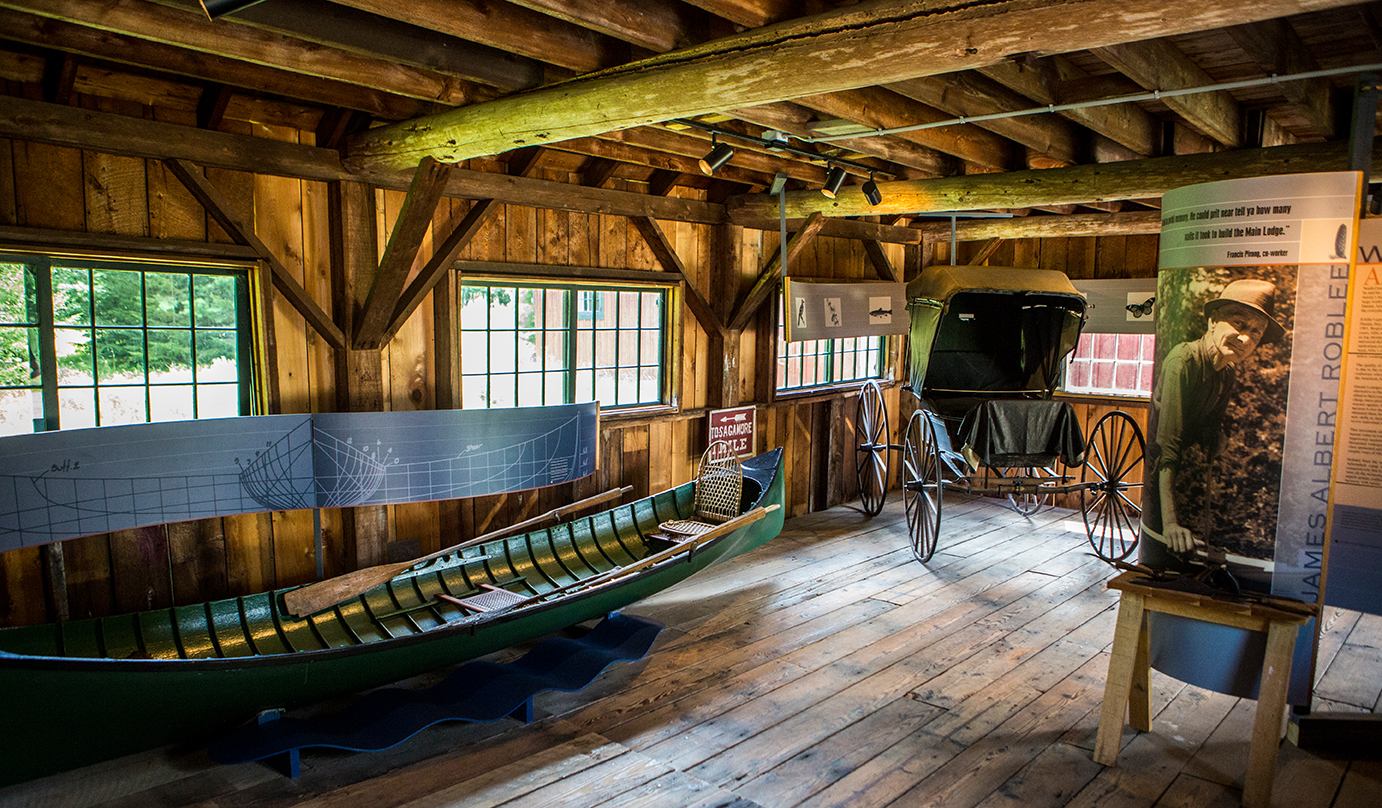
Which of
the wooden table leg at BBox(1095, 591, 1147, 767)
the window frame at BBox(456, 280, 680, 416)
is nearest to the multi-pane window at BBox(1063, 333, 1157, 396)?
Answer: the window frame at BBox(456, 280, 680, 416)

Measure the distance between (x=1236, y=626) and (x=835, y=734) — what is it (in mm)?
1625

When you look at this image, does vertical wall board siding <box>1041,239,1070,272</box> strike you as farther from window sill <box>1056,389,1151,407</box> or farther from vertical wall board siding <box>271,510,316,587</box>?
vertical wall board siding <box>271,510,316,587</box>

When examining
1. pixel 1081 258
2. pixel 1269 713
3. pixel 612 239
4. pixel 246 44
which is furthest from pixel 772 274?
pixel 1269 713

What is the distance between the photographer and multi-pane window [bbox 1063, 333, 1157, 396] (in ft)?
26.1

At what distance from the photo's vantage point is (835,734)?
3.63 metres

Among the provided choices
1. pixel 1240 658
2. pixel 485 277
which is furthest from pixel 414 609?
pixel 1240 658

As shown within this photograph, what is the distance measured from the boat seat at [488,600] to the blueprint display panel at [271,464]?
1.88 ft

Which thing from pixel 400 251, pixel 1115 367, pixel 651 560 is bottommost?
pixel 651 560

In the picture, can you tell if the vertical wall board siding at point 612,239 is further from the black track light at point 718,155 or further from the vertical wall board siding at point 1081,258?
the vertical wall board siding at point 1081,258

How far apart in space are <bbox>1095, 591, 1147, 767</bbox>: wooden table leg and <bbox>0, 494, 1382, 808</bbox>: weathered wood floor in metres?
0.11

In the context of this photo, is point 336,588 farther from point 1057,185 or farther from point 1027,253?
point 1027,253

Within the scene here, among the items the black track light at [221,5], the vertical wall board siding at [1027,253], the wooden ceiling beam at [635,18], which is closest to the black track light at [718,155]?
the wooden ceiling beam at [635,18]

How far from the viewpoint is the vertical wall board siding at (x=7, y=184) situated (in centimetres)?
Result: 334

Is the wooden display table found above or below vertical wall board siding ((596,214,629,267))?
below
